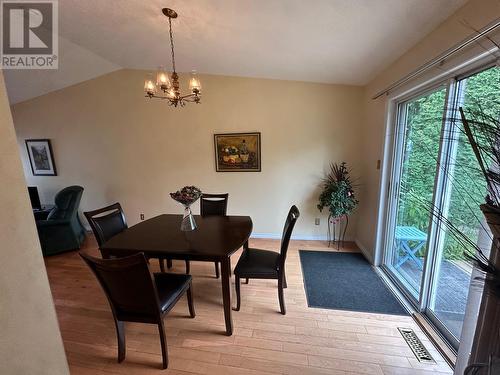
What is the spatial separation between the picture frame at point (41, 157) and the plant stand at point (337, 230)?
519 centimetres

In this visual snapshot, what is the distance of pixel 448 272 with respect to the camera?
5.72ft

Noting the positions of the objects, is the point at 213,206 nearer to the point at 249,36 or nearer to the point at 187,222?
the point at 187,222

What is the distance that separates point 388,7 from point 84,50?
145 inches

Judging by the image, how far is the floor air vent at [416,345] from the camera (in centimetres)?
152

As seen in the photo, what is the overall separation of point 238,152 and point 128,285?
259 cm

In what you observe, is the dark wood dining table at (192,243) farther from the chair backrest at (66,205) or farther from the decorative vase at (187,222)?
the chair backrest at (66,205)

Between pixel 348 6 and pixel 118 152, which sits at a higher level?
pixel 348 6

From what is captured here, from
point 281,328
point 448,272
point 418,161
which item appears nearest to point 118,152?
point 281,328

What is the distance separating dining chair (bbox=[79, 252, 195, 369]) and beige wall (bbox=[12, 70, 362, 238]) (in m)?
2.31

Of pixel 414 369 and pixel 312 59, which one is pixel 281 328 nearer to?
pixel 414 369

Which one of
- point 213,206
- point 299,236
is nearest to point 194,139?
point 213,206

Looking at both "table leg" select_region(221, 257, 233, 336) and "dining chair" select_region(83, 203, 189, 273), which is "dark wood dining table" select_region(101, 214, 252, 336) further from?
"dining chair" select_region(83, 203, 189, 273)

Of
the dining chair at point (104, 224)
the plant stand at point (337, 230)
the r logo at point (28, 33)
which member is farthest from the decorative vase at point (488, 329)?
the r logo at point (28, 33)

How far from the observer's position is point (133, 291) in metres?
1.36
